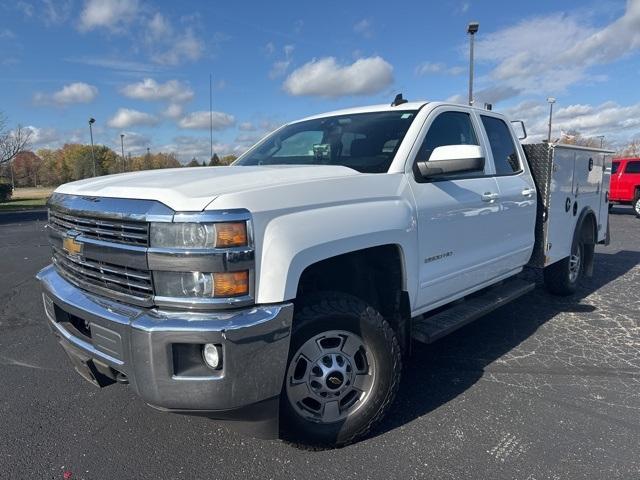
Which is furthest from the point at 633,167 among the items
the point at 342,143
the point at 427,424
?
the point at 427,424

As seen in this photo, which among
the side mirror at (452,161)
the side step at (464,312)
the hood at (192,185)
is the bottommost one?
the side step at (464,312)

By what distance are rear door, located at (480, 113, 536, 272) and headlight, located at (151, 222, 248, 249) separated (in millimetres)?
2646

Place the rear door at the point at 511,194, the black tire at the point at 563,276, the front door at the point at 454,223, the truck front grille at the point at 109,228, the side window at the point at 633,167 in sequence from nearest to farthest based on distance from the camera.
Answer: the truck front grille at the point at 109,228 < the front door at the point at 454,223 < the rear door at the point at 511,194 < the black tire at the point at 563,276 < the side window at the point at 633,167

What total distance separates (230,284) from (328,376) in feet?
2.88

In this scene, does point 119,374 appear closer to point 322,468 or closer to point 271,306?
point 271,306

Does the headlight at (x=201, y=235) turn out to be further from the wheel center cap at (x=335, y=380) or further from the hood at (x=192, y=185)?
the wheel center cap at (x=335, y=380)

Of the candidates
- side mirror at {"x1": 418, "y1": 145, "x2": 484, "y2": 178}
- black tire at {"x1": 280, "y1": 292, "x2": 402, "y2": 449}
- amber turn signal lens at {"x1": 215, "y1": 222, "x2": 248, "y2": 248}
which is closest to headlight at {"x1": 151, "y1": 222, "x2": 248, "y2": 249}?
amber turn signal lens at {"x1": 215, "y1": 222, "x2": 248, "y2": 248}

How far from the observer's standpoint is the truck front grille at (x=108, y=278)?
2.25m

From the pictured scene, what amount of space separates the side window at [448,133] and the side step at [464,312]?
3.91ft

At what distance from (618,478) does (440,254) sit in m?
1.58

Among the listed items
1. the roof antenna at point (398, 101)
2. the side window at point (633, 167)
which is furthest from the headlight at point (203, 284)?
the side window at point (633, 167)

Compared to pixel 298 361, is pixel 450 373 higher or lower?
lower

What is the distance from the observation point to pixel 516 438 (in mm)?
2791

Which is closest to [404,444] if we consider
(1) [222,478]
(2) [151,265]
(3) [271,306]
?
(1) [222,478]
